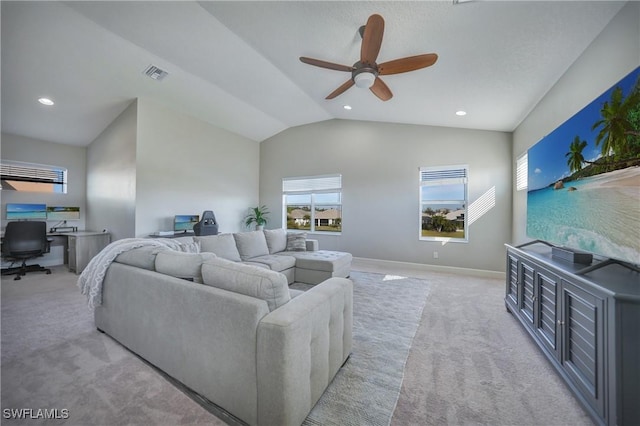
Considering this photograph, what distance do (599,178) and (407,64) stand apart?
1.71m

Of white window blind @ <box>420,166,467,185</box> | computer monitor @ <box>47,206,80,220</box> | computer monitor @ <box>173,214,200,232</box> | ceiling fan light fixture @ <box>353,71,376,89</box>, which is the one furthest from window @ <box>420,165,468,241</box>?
computer monitor @ <box>47,206,80,220</box>

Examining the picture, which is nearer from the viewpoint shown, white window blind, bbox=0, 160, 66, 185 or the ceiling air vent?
the ceiling air vent

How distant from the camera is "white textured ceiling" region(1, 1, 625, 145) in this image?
2.18 metres

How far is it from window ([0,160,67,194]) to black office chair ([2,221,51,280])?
1104 mm

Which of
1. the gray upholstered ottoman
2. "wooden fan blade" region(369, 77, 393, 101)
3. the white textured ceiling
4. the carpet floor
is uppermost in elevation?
the white textured ceiling

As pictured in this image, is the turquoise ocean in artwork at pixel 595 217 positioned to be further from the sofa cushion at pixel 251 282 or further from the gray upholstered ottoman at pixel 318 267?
the gray upholstered ottoman at pixel 318 267

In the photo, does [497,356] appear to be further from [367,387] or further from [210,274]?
[210,274]

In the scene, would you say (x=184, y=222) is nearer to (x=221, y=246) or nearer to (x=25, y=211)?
Answer: (x=221, y=246)

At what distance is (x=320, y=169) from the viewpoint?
629cm

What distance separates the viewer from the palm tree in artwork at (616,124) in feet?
5.05

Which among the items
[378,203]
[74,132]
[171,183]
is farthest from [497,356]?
[74,132]

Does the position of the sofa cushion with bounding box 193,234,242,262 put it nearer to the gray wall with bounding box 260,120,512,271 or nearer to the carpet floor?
the carpet floor

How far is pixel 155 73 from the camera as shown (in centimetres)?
393

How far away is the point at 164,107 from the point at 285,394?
18.0ft
